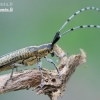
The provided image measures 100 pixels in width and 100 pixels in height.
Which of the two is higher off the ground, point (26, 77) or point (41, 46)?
point (41, 46)

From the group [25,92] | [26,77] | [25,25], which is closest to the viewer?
[26,77]

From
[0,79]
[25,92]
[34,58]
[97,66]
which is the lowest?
[25,92]

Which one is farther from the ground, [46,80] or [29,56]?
[29,56]

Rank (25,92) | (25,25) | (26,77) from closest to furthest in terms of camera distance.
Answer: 1. (26,77)
2. (25,92)
3. (25,25)

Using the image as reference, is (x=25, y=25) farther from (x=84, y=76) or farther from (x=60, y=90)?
(x=60, y=90)

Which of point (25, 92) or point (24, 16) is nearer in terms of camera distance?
point (25, 92)

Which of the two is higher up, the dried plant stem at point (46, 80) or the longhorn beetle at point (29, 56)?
the longhorn beetle at point (29, 56)

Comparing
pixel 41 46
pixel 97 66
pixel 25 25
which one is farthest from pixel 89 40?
pixel 41 46

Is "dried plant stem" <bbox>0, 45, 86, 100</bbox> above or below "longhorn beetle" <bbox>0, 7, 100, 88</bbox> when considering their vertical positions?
below

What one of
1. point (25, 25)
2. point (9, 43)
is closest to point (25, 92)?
point (9, 43)

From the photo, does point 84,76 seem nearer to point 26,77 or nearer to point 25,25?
point 25,25
